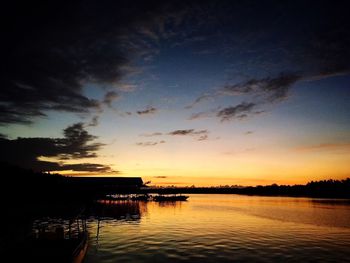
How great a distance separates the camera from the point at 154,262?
21812mm

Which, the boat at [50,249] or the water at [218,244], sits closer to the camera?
the boat at [50,249]

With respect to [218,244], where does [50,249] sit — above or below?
above

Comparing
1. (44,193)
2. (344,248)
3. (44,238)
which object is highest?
(44,193)

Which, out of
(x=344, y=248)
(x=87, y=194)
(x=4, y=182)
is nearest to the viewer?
(x=344, y=248)

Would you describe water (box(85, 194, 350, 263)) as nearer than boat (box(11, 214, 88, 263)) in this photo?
No

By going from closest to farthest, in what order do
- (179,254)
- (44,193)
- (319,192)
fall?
(179,254)
(44,193)
(319,192)

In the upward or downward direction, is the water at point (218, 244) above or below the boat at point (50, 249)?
below

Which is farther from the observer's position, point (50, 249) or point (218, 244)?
point (218, 244)

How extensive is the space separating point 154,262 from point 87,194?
117ft

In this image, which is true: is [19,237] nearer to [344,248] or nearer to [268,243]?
[268,243]

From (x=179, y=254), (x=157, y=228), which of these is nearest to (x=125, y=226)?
(x=157, y=228)

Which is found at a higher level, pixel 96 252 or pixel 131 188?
pixel 131 188

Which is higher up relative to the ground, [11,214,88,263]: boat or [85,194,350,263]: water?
[11,214,88,263]: boat

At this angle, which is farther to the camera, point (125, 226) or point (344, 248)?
point (125, 226)
